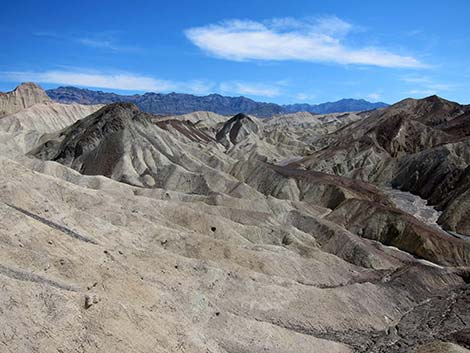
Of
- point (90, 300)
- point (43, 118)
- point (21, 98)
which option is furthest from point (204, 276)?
point (21, 98)

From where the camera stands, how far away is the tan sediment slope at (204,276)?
21.7 meters

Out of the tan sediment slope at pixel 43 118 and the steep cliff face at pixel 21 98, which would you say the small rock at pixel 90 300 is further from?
the steep cliff face at pixel 21 98

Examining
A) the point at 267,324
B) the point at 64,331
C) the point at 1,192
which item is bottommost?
the point at 267,324

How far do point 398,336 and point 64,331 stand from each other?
2396 centimetres

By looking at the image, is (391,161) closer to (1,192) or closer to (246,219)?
(246,219)

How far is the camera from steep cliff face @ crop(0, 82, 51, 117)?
178 m

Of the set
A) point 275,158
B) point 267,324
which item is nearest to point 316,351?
point 267,324

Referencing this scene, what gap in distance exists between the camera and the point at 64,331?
20.1 metres

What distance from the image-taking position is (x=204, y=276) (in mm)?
33781

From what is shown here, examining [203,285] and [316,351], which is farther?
[203,285]

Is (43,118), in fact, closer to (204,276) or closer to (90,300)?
(204,276)

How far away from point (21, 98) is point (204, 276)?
17330 centimetres

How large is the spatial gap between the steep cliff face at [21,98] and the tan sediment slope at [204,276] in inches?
4748

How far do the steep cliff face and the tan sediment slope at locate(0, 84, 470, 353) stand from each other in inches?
4748
